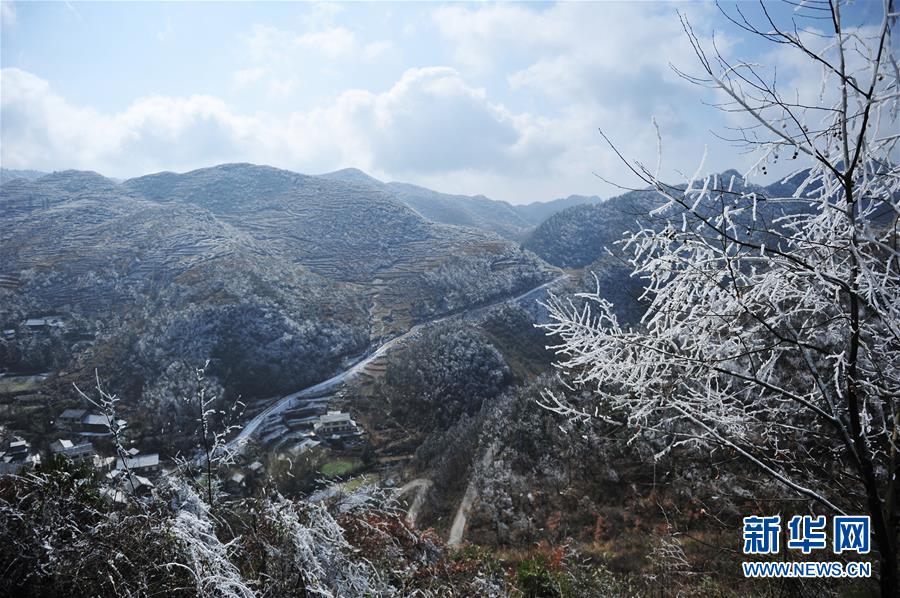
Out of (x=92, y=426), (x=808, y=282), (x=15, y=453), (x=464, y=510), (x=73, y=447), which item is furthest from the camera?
(x=92, y=426)

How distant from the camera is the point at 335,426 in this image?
37469 millimetres

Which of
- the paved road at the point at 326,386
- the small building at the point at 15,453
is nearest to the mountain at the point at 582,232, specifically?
the paved road at the point at 326,386

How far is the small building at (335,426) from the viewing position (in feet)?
121

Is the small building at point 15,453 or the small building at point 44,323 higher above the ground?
the small building at point 44,323

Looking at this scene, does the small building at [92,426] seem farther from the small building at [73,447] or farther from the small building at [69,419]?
the small building at [73,447]

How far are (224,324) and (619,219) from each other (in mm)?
92745

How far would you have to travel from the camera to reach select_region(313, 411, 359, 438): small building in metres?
36.8

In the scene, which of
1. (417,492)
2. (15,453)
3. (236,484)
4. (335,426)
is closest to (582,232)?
(335,426)

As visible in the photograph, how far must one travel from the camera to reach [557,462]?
21984mm

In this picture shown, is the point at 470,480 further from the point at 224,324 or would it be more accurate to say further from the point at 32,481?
the point at 224,324

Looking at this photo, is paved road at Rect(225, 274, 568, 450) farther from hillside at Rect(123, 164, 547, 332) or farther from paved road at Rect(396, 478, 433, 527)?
paved road at Rect(396, 478, 433, 527)

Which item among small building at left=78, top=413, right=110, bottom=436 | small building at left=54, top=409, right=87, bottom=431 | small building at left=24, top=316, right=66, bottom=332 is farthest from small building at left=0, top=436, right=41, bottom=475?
small building at left=24, top=316, right=66, bottom=332

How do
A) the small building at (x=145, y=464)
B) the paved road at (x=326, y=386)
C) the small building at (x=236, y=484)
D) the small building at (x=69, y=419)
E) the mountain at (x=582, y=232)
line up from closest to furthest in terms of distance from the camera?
the small building at (x=236, y=484) → the small building at (x=145, y=464) → the small building at (x=69, y=419) → the paved road at (x=326, y=386) → the mountain at (x=582, y=232)

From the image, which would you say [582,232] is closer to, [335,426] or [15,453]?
[335,426]
